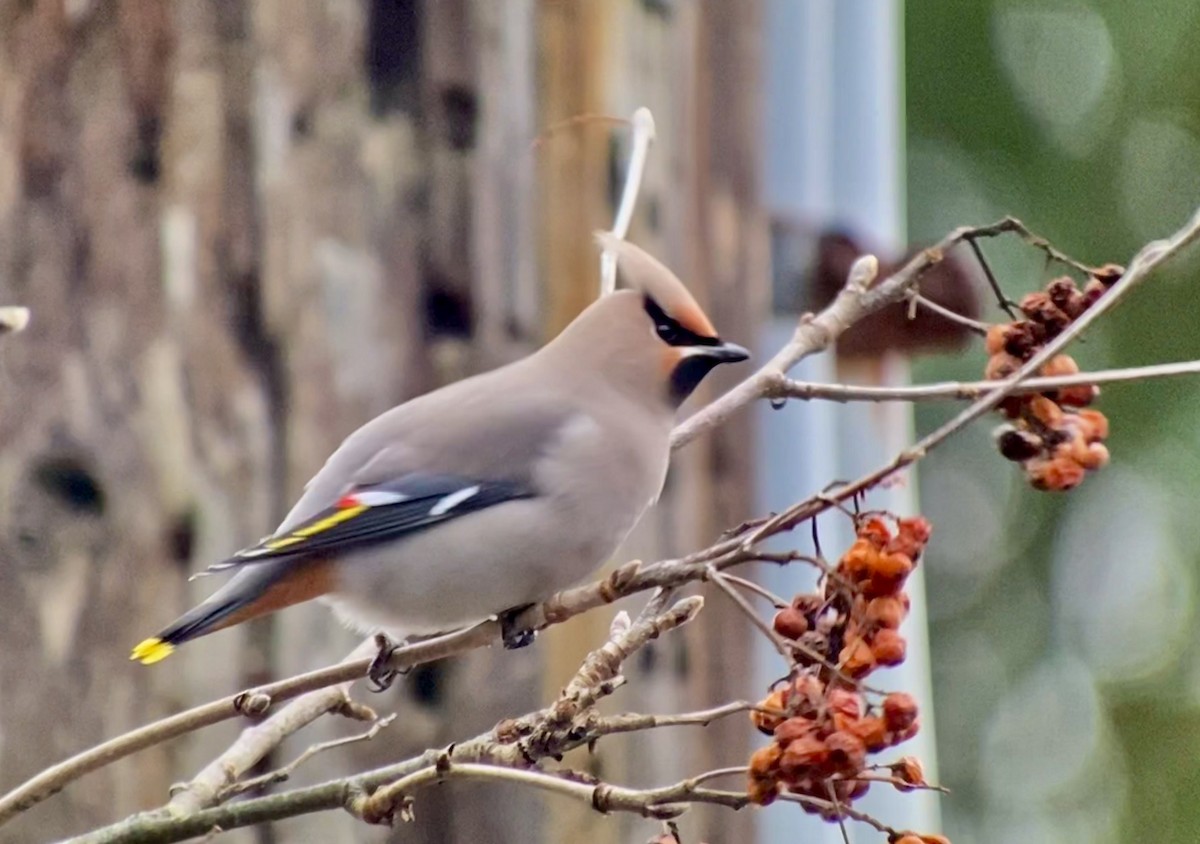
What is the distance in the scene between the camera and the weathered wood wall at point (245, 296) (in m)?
2.68

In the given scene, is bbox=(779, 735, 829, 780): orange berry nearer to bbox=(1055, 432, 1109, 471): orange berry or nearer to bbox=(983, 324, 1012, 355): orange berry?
bbox=(1055, 432, 1109, 471): orange berry

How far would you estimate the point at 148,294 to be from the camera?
2787 millimetres

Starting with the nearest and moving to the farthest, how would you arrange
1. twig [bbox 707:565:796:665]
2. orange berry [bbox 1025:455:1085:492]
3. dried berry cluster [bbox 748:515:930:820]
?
twig [bbox 707:565:796:665]
dried berry cluster [bbox 748:515:930:820]
orange berry [bbox 1025:455:1085:492]

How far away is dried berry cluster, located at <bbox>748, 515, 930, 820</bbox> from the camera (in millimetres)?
1566

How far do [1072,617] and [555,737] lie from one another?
315 inches

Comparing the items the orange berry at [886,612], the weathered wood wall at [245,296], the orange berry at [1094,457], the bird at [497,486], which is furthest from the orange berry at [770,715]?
the weathered wood wall at [245,296]

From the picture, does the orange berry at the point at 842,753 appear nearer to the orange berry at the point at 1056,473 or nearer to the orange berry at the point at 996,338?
the orange berry at the point at 1056,473

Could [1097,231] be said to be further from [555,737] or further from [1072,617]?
[555,737]

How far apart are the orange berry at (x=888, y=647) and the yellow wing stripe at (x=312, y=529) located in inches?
32.5

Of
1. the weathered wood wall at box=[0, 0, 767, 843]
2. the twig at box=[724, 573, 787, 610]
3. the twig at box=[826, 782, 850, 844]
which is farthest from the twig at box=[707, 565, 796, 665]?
the weathered wood wall at box=[0, 0, 767, 843]

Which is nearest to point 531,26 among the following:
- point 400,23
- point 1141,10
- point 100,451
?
point 400,23

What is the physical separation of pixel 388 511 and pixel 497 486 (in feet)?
0.52

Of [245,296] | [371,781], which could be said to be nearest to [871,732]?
[371,781]

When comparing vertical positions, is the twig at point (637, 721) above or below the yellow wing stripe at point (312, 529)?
below
